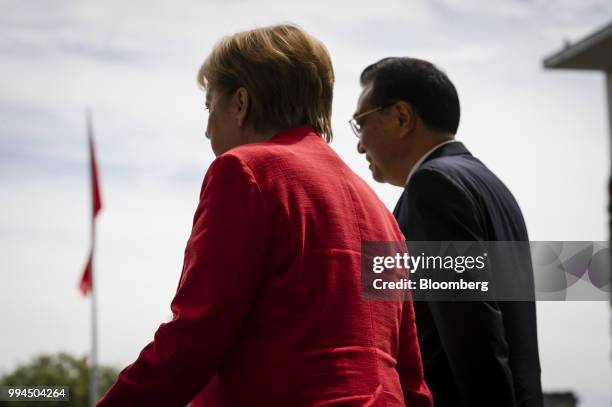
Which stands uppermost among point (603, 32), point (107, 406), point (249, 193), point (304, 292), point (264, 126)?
point (603, 32)

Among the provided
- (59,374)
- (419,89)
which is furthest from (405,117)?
(59,374)

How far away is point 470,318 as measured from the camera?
2.35 metres

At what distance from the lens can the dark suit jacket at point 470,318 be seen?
2342 mm

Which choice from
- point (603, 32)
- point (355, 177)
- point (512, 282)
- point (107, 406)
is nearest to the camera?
point (107, 406)

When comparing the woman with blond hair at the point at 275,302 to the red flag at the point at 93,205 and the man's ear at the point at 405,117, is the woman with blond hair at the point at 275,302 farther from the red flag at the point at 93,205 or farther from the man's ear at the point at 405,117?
the red flag at the point at 93,205

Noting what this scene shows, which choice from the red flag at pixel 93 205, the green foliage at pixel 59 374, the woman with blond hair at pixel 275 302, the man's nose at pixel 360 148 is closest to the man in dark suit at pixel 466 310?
the man's nose at pixel 360 148

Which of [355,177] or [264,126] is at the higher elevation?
[264,126]

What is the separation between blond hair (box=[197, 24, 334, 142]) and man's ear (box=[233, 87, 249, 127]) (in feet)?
0.03

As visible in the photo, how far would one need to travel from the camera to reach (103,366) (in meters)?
48.7

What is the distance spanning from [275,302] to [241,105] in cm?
48

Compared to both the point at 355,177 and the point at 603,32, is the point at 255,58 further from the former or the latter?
the point at 603,32

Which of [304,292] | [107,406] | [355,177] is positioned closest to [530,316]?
[355,177]

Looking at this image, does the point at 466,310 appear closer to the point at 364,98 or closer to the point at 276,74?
the point at 276,74

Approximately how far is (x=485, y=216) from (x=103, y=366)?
48.4m
